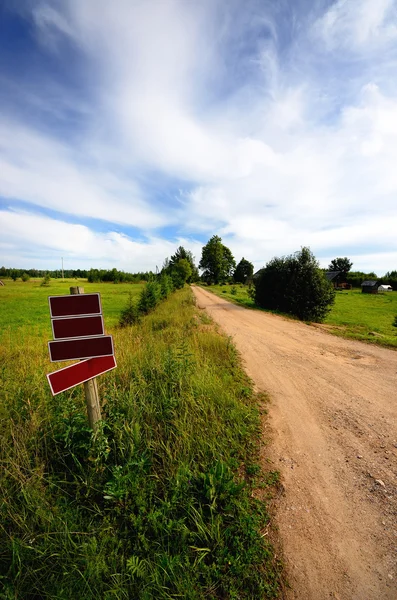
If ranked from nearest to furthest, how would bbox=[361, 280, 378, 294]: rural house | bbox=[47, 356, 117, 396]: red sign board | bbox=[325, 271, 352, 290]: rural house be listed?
bbox=[47, 356, 117, 396]: red sign board, bbox=[361, 280, 378, 294]: rural house, bbox=[325, 271, 352, 290]: rural house

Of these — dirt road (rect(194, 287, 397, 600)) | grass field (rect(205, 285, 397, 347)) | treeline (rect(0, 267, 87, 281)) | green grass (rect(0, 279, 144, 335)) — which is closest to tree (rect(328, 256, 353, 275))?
grass field (rect(205, 285, 397, 347))

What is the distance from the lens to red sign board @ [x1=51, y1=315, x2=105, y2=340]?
263 cm

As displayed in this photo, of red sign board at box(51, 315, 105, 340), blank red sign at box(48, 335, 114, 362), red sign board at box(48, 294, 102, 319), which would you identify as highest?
red sign board at box(48, 294, 102, 319)

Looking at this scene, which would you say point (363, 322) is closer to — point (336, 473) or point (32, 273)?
point (336, 473)

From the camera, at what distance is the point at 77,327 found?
2.68 meters

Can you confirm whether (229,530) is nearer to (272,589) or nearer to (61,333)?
(272,589)

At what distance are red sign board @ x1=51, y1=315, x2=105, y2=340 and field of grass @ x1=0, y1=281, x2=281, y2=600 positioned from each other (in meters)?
1.34

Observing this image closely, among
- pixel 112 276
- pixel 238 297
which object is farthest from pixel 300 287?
pixel 112 276

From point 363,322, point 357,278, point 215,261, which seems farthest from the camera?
point 215,261

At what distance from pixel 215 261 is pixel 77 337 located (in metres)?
71.4

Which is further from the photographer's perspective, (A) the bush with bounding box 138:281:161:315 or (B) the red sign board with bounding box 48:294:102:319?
(A) the bush with bounding box 138:281:161:315

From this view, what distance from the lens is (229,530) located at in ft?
7.84

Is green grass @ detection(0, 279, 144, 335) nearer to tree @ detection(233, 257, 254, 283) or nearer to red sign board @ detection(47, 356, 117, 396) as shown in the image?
red sign board @ detection(47, 356, 117, 396)

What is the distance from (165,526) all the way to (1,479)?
1926 mm
